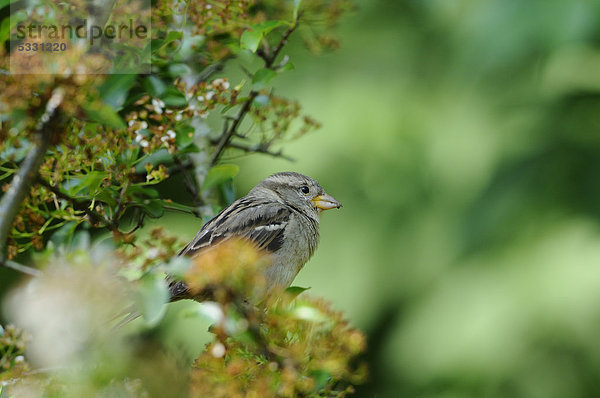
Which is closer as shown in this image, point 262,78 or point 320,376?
point 320,376

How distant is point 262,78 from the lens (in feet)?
5.23

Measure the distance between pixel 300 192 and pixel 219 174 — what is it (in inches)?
29.9

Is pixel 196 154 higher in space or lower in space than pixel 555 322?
higher

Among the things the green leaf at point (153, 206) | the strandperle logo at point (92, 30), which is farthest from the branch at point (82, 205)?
the strandperle logo at point (92, 30)

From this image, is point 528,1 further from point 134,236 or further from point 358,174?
point 134,236

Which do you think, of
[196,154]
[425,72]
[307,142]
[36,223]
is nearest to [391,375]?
[307,142]

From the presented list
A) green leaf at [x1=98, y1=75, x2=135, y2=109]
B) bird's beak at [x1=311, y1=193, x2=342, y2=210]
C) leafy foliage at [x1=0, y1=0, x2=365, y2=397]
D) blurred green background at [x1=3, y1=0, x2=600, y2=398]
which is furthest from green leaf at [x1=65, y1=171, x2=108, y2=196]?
blurred green background at [x1=3, y1=0, x2=600, y2=398]

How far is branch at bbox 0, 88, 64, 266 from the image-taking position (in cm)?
100

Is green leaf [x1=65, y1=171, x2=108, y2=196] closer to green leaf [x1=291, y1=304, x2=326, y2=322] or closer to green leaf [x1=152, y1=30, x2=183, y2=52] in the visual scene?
green leaf [x1=152, y1=30, x2=183, y2=52]

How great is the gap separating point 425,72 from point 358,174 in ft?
2.60

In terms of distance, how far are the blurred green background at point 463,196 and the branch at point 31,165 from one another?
2.64m

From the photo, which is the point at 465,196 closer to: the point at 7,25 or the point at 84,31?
the point at 84,31

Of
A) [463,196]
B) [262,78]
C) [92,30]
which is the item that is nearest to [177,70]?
[262,78]

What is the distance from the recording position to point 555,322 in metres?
3.77
